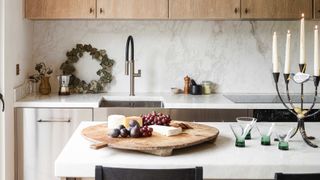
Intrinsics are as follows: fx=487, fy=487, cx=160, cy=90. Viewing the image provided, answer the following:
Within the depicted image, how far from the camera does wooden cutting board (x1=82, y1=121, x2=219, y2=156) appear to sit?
209cm

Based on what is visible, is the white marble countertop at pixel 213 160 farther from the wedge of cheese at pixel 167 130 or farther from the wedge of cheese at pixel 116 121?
the wedge of cheese at pixel 116 121

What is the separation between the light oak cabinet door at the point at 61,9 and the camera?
163 inches

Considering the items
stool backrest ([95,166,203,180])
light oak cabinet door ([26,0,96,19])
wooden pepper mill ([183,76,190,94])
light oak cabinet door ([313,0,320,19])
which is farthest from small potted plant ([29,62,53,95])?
stool backrest ([95,166,203,180])

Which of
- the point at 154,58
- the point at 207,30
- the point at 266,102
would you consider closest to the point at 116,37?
the point at 154,58

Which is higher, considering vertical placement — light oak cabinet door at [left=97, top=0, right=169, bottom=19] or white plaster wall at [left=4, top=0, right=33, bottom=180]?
light oak cabinet door at [left=97, top=0, right=169, bottom=19]

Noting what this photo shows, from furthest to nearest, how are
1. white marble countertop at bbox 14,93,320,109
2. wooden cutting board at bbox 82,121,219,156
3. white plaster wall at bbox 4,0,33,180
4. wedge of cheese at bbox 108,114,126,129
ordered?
white marble countertop at bbox 14,93,320,109
white plaster wall at bbox 4,0,33,180
wedge of cheese at bbox 108,114,126,129
wooden cutting board at bbox 82,121,219,156

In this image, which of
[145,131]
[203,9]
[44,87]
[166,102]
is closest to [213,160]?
[145,131]

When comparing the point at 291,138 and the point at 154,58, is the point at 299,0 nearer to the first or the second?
the point at 154,58

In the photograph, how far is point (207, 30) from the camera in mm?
4566

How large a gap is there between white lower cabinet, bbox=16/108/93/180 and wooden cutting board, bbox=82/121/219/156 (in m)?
1.35

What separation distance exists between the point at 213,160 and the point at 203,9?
7.69 ft

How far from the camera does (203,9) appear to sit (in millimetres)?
4145

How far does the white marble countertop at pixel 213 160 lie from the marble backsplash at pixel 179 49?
238 centimetres

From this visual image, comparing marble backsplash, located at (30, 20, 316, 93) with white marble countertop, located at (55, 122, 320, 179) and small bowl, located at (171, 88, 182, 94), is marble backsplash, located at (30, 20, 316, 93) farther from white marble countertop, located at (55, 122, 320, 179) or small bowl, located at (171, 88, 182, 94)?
white marble countertop, located at (55, 122, 320, 179)
